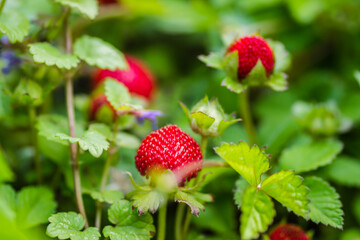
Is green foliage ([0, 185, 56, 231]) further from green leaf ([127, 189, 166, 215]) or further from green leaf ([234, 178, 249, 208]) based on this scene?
green leaf ([234, 178, 249, 208])

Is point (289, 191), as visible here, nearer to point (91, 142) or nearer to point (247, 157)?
point (247, 157)

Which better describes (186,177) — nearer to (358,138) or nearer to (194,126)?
(194,126)

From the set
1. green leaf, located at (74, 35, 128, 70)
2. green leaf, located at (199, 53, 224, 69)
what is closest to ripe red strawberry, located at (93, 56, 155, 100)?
green leaf, located at (74, 35, 128, 70)

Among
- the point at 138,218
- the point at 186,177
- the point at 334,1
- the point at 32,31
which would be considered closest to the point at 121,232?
the point at 138,218

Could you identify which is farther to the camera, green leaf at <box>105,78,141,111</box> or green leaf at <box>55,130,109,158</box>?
green leaf at <box>105,78,141,111</box>

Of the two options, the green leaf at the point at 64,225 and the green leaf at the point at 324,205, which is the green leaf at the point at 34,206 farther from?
the green leaf at the point at 324,205
